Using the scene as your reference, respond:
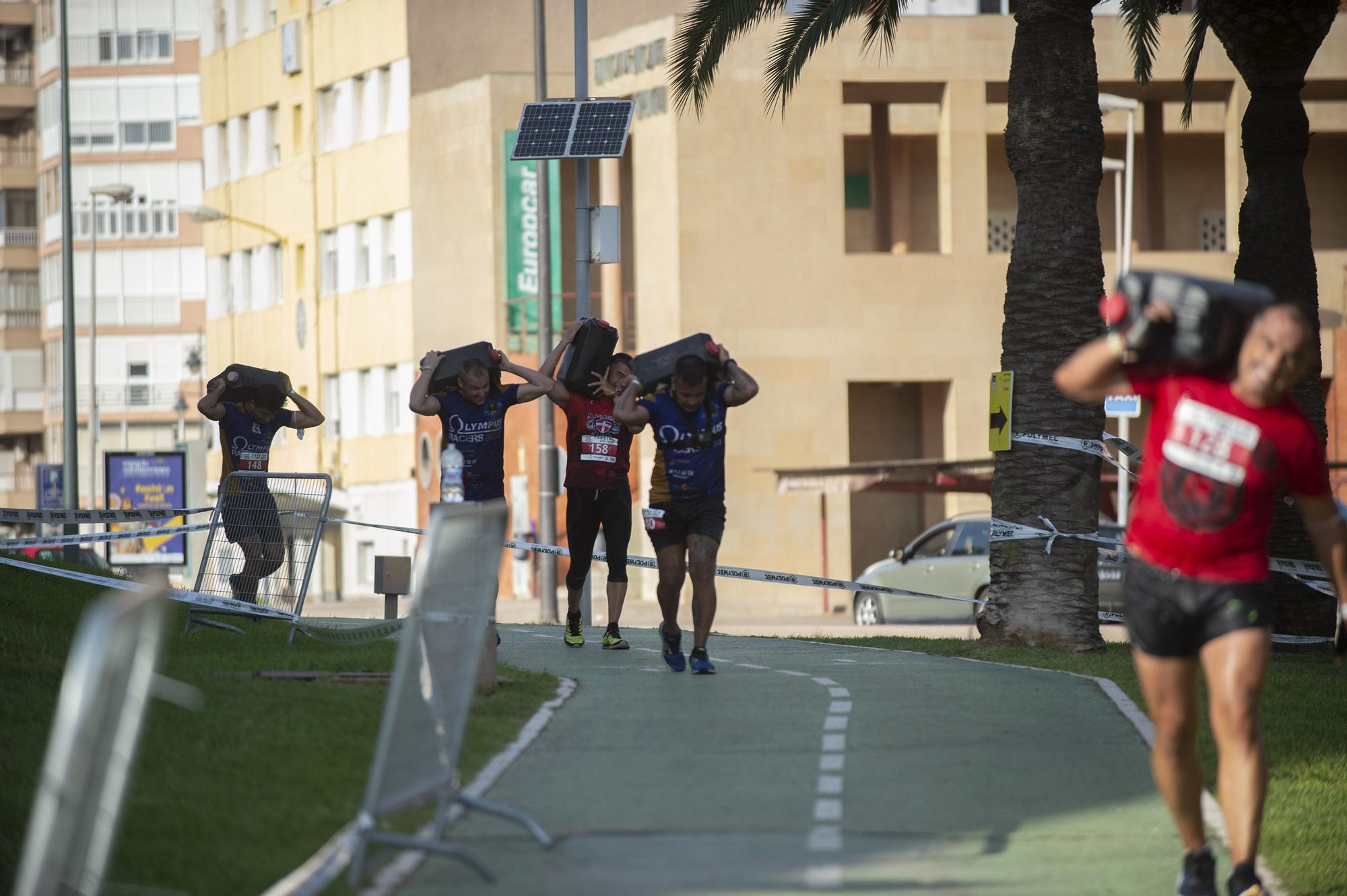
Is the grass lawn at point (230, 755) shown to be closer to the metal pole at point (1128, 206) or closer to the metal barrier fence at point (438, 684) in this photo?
the metal barrier fence at point (438, 684)

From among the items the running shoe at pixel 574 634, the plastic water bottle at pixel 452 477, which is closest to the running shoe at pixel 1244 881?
the plastic water bottle at pixel 452 477

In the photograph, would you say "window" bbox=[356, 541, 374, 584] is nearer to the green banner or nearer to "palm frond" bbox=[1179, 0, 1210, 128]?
the green banner

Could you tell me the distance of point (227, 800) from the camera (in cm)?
749

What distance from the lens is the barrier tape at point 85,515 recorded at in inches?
576

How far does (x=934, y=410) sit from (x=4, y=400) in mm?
47874

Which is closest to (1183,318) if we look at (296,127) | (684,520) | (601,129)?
(684,520)

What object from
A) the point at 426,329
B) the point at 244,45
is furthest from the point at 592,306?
the point at 244,45

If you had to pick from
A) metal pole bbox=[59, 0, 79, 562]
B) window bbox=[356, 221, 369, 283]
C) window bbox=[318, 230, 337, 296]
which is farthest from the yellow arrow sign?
window bbox=[318, 230, 337, 296]

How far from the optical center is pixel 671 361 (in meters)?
11.6

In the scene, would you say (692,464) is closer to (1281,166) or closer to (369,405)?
(1281,166)

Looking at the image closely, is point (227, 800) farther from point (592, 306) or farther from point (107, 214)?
point (107, 214)

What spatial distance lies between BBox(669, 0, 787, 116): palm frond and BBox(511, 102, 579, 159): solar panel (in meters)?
1.09

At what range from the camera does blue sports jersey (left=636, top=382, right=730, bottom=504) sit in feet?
38.3

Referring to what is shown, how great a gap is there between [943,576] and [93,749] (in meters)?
24.9
